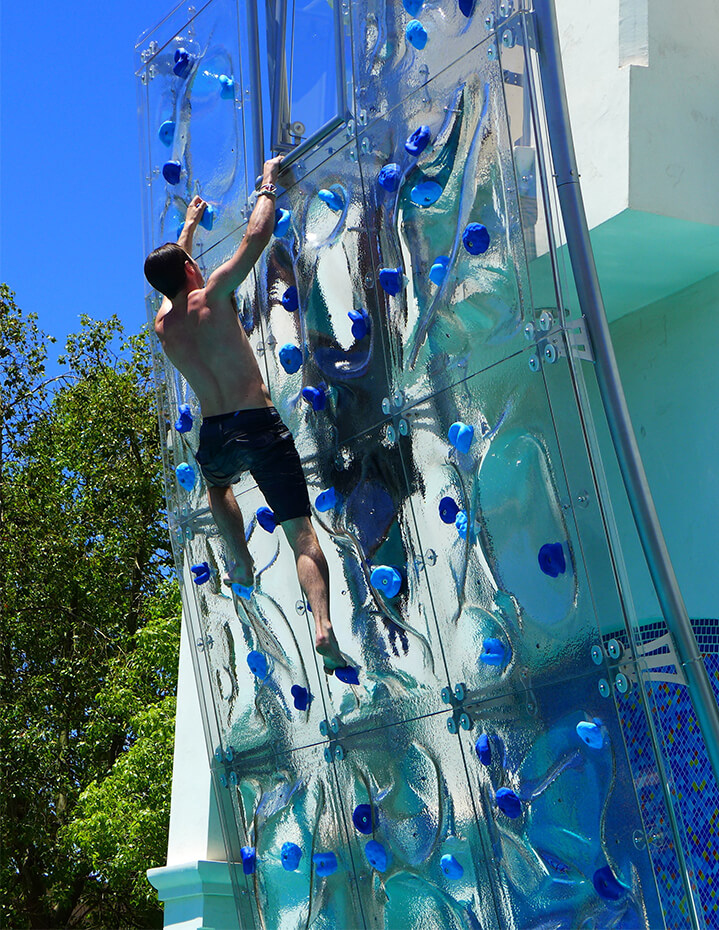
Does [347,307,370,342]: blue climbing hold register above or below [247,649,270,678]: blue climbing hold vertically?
above

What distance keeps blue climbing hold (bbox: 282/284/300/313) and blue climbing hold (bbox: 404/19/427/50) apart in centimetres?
119

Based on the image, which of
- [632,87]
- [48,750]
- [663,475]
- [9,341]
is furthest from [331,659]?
[9,341]

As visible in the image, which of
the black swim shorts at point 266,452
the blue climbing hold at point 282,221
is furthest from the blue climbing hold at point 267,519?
the blue climbing hold at point 282,221

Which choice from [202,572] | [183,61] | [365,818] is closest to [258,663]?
[202,572]

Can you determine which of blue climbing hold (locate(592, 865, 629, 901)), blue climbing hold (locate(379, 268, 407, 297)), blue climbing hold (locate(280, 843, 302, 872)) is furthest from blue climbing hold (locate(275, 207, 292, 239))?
blue climbing hold (locate(592, 865, 629, 901))

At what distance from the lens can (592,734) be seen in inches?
157

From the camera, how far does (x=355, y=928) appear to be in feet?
17.2

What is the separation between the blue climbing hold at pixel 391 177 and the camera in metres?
4.77

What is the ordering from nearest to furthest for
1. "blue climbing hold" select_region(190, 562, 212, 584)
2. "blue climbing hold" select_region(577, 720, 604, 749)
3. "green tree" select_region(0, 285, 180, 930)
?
"blue climbing hold" select_region(577, 720, 604, 749) < "blue climbing hold" select_region(190, 562, 212, 584) < "green tree" select_region(0, 285, 180, 930)

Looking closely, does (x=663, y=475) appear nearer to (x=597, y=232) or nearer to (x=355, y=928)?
(x=597, y=232)

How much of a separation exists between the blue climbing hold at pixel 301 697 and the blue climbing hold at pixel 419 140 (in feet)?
8.07

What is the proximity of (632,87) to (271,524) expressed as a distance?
2.44m

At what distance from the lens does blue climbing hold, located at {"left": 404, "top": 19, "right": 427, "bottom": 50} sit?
184 inches

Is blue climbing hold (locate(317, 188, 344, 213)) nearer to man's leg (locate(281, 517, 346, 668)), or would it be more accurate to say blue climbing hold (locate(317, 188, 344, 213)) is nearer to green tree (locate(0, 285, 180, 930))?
man's leg (locate(281, 517, 346, 668))
